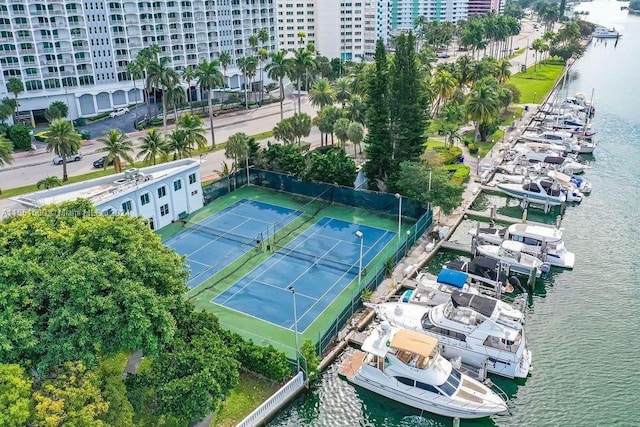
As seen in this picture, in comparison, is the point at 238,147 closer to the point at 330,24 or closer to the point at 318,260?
the point at 318,260

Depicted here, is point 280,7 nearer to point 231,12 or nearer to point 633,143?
point 231,12

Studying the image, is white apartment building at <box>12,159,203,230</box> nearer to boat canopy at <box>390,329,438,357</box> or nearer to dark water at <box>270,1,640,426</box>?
dark water at <box>270,1,640,426</box>

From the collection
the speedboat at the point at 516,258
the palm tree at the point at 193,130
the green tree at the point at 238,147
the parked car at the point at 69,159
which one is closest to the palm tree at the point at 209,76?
the palm tree at the point at 193,130

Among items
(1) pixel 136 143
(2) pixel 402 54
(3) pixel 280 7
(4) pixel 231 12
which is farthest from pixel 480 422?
(3) pixel 280 7

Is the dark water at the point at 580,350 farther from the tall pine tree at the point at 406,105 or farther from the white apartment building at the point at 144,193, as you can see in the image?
the white apartment building at the point at 144,193

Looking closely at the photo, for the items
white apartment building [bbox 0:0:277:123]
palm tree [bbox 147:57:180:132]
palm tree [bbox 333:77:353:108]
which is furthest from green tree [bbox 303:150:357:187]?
white apartment building [bbox 0:0:277:123]

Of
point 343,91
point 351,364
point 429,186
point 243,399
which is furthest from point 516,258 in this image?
point 343,91
